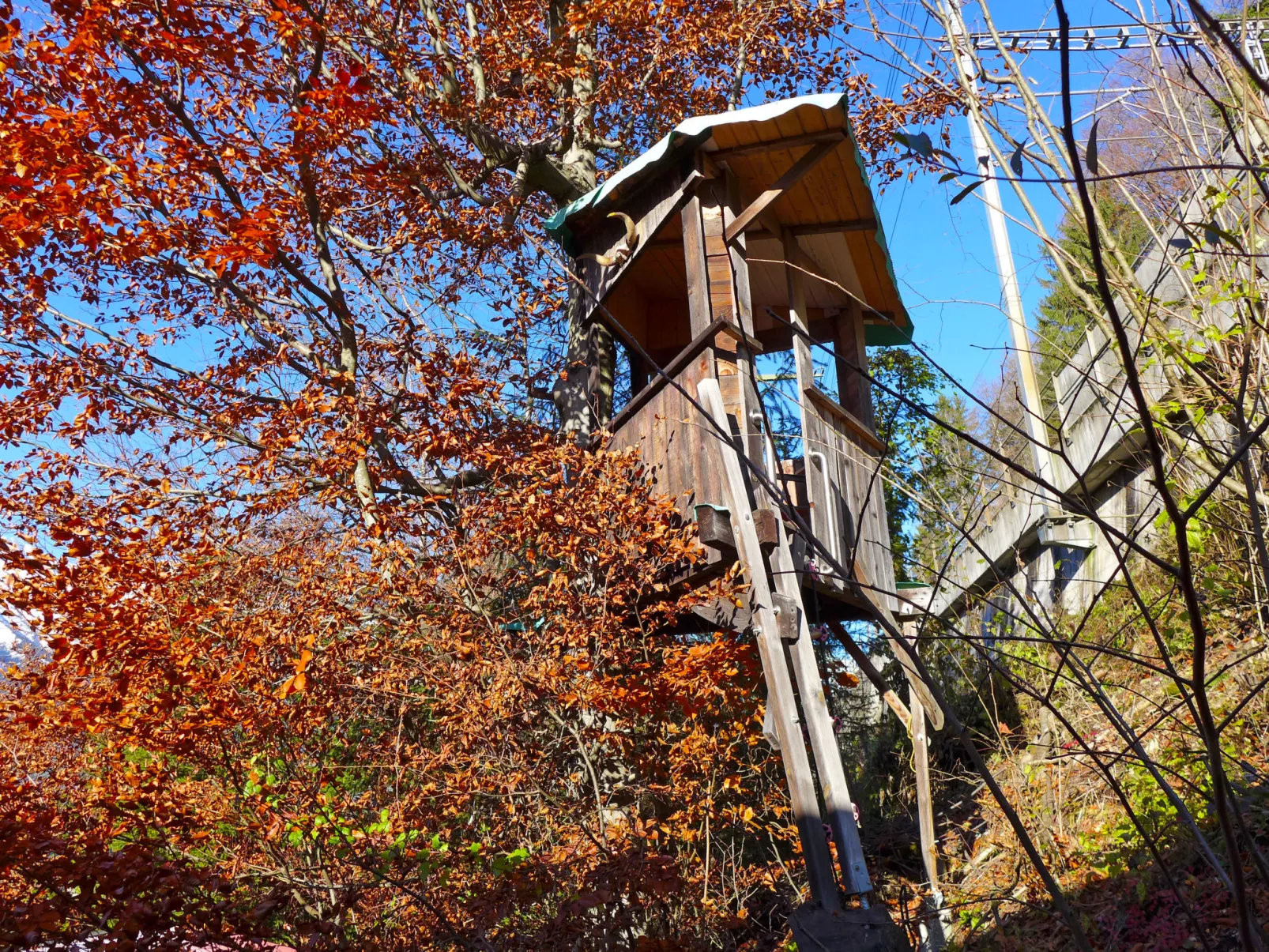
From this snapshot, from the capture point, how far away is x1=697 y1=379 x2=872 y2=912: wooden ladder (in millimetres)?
4469

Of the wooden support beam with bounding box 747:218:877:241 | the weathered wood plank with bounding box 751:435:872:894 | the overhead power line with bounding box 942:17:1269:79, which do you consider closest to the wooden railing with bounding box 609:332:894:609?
the weathered wood plank with bounding box 751:435:872:894

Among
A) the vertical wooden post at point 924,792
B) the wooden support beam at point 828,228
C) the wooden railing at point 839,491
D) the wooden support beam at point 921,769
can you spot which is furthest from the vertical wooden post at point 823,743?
the wooden support beam at point 828,228

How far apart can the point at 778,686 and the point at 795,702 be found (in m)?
0.25

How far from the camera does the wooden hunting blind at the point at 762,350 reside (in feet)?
16.4

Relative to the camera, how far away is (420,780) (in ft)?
21.1

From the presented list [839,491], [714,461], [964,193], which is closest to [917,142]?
[964,193]

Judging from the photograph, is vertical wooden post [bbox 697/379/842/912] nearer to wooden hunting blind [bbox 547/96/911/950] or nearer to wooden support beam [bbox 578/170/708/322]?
wooden hunting blind [bbox 547/96/911/950]

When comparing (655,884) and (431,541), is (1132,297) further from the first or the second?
(431,541)

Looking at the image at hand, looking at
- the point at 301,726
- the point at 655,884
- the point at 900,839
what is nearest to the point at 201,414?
the point at 301,726

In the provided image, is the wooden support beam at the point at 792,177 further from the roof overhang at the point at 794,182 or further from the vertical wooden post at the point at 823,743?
the vertical wooden post at the point at 823,743

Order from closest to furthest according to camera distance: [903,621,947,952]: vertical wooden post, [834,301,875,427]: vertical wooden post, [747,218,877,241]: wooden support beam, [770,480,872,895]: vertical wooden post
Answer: [770,480,872,895]: vertical wooden post → [903,621,947,952]: vertical wooden post → [747,218,877,241]: wooden support beam → [834,301,875,427]: vertical wooden post

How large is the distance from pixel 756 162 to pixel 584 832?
463 cm

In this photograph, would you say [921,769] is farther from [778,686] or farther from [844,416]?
[844,416]

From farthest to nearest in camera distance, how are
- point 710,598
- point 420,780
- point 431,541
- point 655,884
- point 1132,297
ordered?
1. point 431,541
2. point 420,780
3. point 710,598
4. point 655,884
5. point 1132,297
